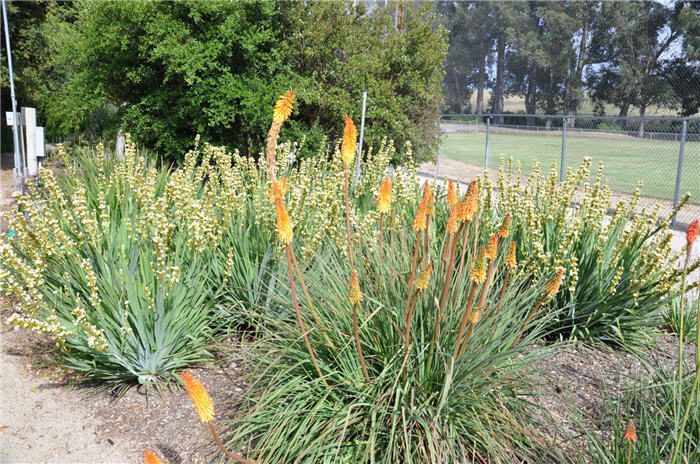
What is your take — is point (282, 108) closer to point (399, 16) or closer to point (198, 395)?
point (198, 395)

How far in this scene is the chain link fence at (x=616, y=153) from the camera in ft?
42.1

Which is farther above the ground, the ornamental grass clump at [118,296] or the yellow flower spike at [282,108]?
the yellow flower spike at [282,108]

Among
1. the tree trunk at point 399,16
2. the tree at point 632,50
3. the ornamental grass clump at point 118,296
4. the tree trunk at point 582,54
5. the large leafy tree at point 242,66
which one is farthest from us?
the tree trunk at point 582,54

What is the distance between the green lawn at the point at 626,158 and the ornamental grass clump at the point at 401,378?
431 inches

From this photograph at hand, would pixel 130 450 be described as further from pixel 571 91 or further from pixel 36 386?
pixel 571 91

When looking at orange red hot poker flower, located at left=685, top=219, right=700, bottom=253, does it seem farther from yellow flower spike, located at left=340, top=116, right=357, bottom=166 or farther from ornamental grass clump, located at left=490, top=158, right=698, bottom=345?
ornamental grass clump, located at left=490, top=158, right=698, bottom=345

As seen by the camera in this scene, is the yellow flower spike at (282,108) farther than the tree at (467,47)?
No

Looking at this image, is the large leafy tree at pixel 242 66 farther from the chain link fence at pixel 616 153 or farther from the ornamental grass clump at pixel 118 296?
the ornamental grass clump at pixel 118 296

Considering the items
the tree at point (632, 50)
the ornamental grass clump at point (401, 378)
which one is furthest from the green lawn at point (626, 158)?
the ornamental grass clump at point (401, 378)

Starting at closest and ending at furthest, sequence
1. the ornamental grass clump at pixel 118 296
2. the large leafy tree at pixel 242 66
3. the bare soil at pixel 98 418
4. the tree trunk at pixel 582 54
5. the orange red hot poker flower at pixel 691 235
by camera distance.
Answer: the orange red hot poker flower at pixel 691 235 → the bare soil at pixel 98 418 → the ornamental grass clump at pixel 118 296 → the large leafy tree at pixel 242 66 → the tree trunk at pixel 582 54

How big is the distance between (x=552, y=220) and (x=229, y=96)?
5760 millimetres

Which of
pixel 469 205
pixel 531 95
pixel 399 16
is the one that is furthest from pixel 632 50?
pixel 469 205

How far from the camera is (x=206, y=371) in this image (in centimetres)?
328

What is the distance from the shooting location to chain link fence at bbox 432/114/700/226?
12844 millimetres
